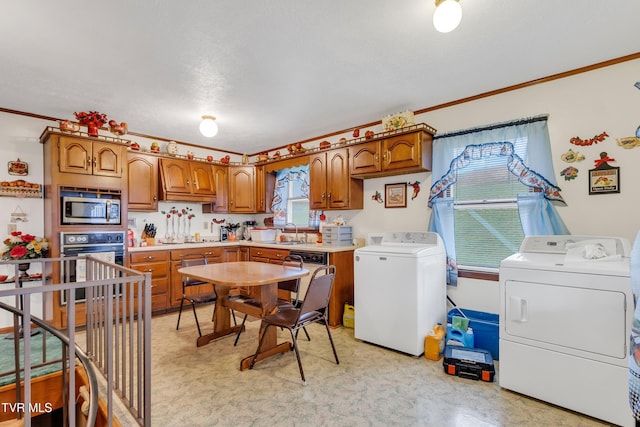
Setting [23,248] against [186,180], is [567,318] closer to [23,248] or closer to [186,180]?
[186,180]

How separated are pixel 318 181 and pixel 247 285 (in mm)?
2208

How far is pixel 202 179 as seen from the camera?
15.9 feet

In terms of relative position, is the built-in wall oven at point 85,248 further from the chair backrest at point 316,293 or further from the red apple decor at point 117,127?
the chair backrest at point 316,293

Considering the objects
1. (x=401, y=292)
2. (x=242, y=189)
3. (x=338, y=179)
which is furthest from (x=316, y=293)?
(x=242, y=189)

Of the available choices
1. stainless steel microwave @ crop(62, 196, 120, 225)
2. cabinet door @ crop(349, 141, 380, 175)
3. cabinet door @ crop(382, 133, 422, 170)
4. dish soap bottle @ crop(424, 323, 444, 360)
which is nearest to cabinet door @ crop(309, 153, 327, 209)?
cabinet door @ crop(349, 141, 380, 175)

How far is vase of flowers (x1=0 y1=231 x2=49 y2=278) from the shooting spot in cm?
319

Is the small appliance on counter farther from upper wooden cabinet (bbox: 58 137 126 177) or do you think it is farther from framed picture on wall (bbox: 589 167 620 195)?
framed picture on wall (bbox: 589 167 620 195)

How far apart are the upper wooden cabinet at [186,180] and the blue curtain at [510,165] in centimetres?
334

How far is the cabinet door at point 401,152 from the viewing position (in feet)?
10.9

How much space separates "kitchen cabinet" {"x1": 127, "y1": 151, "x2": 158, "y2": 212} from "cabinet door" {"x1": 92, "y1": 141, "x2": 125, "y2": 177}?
0.87ft

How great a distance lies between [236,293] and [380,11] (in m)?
4.12

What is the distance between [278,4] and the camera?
6.20ft

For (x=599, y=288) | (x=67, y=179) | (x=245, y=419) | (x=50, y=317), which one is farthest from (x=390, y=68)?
(x=50, y=317)

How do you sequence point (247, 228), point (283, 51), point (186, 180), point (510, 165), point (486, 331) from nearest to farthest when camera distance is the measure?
point (283, 51)
point (486, 331)
point (510, 165)
point (186, 180)
point (247, 228)
